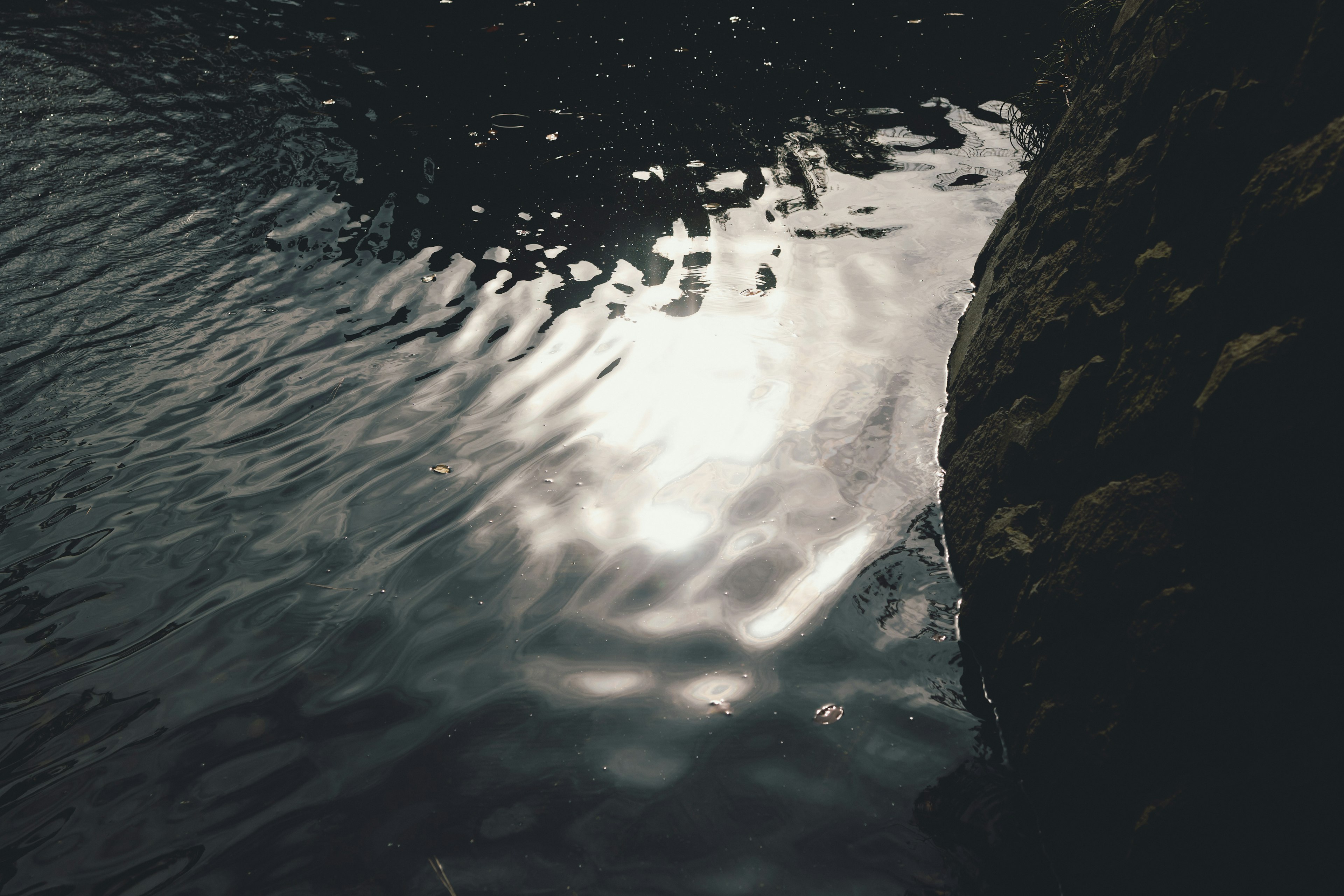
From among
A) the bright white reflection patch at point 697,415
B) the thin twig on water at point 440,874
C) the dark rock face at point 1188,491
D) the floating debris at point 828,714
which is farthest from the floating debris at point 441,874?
the dark rock face at point 1188,491

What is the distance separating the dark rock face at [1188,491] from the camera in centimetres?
140

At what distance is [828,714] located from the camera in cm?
224

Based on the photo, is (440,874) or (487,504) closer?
(440,874)

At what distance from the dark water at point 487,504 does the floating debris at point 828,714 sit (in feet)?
0.09

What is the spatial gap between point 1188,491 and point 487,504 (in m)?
2.24

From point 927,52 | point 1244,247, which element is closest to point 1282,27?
point 1244,247

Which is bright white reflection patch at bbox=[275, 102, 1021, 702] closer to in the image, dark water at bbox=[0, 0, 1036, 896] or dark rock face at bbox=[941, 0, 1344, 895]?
dark water at bbox=[0, 0, 1036, 896]

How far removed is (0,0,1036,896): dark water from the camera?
1996 mm

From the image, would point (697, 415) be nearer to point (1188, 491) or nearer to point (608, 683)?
point (608, 683)

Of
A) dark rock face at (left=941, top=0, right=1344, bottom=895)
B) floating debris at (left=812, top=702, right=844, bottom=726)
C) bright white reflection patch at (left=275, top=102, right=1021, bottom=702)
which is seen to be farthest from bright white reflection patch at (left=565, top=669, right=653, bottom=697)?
dark rock face at (left=941, top=0, right=1344, bottom=895)

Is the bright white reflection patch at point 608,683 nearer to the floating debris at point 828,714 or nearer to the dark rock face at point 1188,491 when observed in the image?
the floating debris at point 828,714

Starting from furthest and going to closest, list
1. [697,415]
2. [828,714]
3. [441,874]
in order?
[697,415] < [828,714] < [441,874]

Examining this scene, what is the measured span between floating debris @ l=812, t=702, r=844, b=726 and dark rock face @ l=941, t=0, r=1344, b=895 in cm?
43

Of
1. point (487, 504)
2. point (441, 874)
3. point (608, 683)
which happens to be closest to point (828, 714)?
point (608, 683)
